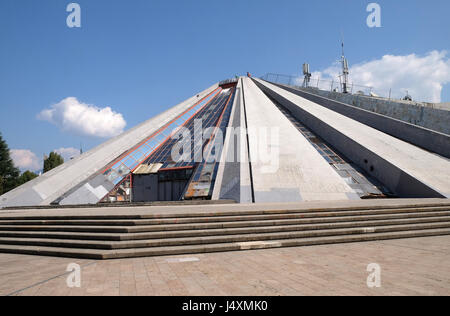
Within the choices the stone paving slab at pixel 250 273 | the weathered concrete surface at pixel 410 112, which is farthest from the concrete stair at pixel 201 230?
the weathered concrete surface at pixel 410 112

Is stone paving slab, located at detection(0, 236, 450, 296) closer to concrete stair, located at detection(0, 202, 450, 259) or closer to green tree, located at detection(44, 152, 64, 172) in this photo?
concrete stair, located at detection(0, 202, 450, 259)

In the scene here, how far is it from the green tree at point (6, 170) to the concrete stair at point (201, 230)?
33650 millimetres

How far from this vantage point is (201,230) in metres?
5.46

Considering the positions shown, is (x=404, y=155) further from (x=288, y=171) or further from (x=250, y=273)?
(x=250, y=273)

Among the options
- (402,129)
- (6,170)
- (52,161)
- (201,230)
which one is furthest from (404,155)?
(52,161)

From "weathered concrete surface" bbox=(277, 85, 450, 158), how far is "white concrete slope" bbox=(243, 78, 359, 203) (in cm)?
550

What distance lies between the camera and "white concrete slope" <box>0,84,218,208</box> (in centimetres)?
1145

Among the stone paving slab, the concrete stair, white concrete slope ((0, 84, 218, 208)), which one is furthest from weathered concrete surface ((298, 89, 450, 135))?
white concrete slope ((0, 84, 218, 208))

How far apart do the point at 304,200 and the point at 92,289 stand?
7.23 meters

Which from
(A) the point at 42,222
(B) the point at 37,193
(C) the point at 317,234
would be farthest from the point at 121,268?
(B) the point at 37,193

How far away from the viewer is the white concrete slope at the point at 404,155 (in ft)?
32.2

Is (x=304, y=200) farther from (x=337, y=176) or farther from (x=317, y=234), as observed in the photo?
(x=317, y=234)

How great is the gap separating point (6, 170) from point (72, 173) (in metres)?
28.2
